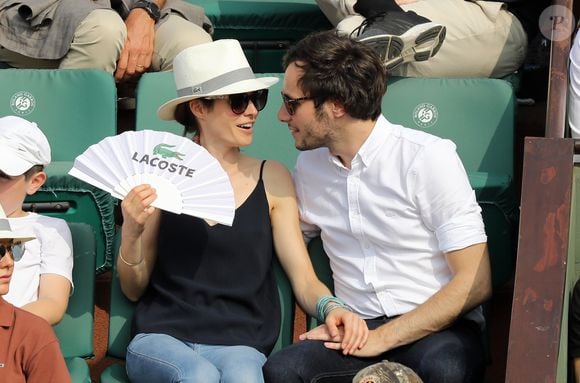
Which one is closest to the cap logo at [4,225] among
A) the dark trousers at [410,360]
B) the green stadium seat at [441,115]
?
the dark trousers at [410,360]

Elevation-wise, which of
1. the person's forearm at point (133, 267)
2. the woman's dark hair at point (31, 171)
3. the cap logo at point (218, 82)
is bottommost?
the person's forearm at point (133, 267)

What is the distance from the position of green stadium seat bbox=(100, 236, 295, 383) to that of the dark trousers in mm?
247

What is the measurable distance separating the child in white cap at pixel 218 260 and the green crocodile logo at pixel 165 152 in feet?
0.53

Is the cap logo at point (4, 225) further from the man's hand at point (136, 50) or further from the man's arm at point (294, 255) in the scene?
the man's hand at point (136, 50)

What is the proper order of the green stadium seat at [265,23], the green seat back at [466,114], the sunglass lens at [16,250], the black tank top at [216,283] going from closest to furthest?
1. the sunglass lens at [16,250]
2. the black tank top at [216,283]
3. the green seat back at [466,114]
4. the green stadium seat at [265,23]

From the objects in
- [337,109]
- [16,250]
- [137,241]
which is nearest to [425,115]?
[337,109]

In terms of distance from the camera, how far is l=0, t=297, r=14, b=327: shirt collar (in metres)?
3.03

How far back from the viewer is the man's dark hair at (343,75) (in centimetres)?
369

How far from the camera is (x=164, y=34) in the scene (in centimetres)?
506

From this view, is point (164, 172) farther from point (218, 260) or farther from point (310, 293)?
point (310, 293)

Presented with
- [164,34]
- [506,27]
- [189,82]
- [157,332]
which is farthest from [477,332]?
[164,34]

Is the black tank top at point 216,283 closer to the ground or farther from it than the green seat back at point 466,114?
closer to the ground

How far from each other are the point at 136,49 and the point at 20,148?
142 centimetres

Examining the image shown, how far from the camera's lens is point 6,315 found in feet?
10.0
